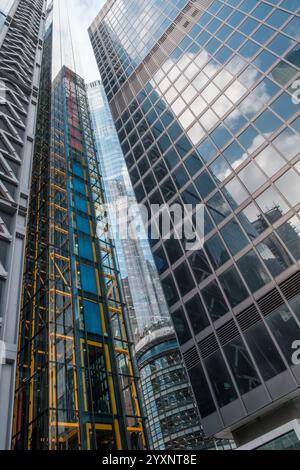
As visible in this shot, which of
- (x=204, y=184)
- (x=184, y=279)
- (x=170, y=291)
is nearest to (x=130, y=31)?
(x=204, y=184)

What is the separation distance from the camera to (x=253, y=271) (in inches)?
895

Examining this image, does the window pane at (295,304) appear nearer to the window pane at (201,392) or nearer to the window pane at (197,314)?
the window pane at (197,314)

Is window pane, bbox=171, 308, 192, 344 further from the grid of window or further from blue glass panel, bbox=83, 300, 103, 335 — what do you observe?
the grid of window

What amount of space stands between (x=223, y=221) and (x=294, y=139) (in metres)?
7.38

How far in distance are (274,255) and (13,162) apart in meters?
18.2

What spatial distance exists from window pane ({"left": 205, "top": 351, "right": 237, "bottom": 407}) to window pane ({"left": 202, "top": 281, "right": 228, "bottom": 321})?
263 centimetres

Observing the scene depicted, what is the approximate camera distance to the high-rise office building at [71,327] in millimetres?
17781

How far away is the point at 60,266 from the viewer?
25.0 meters

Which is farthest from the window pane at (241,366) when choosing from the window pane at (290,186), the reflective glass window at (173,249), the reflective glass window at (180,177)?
the reflective glass window at (180,177)

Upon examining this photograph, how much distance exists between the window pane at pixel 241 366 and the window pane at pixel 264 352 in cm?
51

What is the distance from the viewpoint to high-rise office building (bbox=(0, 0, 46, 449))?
13.8 metres

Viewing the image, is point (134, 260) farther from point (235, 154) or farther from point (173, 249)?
point (235, 154)
